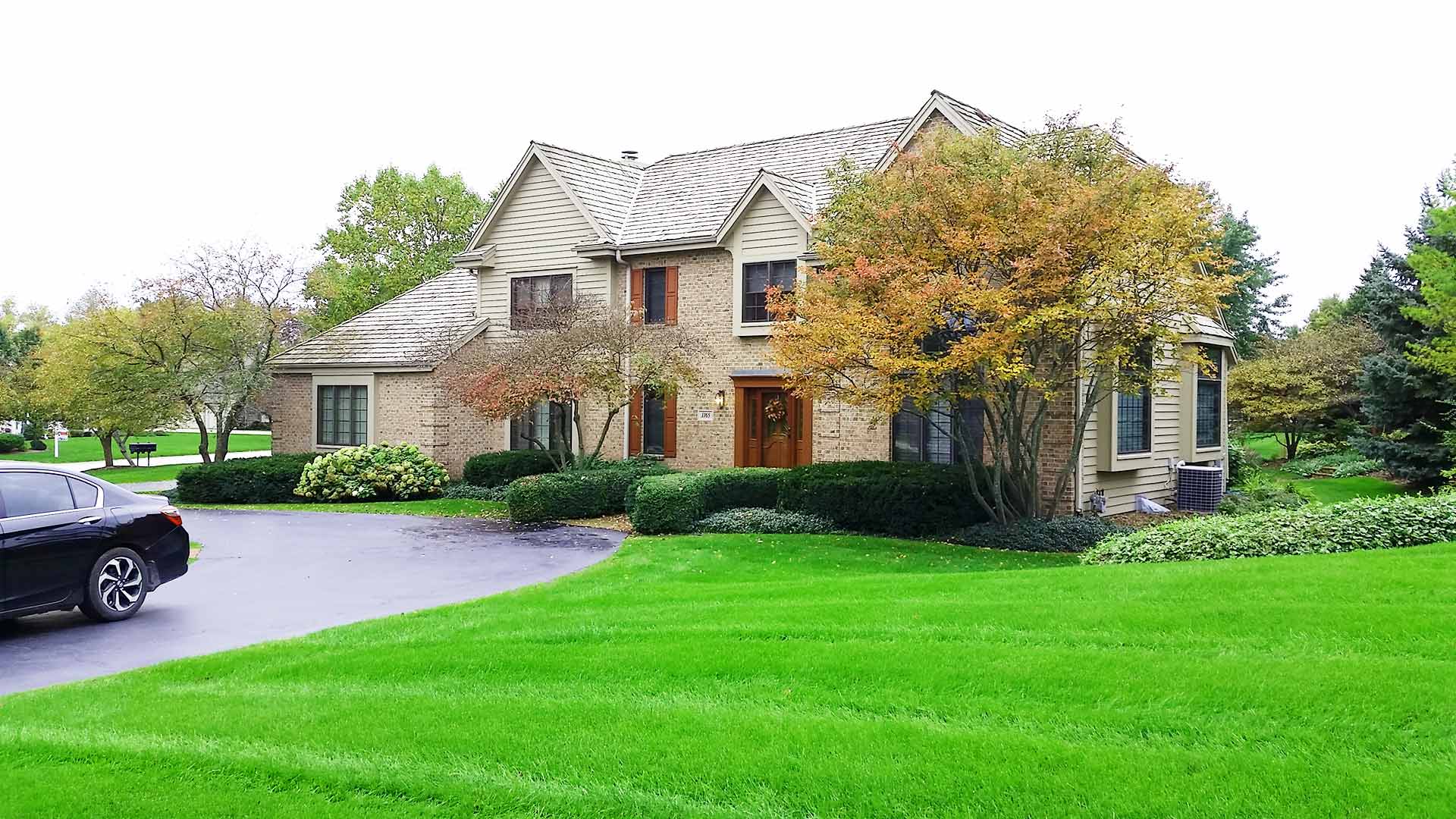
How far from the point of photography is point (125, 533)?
33.4 ft

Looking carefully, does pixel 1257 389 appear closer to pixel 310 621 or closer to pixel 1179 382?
pixel 1179 382

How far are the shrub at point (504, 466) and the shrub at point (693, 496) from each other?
6.22 m

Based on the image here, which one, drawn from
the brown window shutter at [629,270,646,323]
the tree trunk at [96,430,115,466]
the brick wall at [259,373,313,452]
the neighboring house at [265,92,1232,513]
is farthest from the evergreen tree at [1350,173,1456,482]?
the tree trunk at [96,430,115,466]

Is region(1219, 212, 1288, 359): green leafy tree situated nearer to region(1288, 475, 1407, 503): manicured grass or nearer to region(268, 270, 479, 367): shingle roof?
region(1288, 475, 1407, 503): manicured grass

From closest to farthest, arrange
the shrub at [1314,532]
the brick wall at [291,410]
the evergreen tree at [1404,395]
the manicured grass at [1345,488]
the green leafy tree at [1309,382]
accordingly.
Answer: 1. the shrub at [1314,532]
2. the evergreen tree at [1404,395]
3. the manicured grass at [1345,488]
4. the brick wall at [291,410]
5. the green leafy tree at [1309,382]

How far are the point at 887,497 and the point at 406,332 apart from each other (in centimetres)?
1526

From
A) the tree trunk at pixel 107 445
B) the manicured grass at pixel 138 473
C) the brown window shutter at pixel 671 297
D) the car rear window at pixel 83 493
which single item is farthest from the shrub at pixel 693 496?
the tree trunk at pixel 107 445

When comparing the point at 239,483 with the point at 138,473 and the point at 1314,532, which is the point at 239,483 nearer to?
the point at 138,473

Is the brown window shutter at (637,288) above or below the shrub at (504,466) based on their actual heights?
above

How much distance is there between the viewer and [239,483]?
23359 mm

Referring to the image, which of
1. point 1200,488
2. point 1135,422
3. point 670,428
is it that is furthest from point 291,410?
point 1200,488

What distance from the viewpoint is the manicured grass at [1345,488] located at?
24531mm

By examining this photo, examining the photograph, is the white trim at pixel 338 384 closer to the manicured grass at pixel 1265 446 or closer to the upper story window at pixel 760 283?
the upper story window at pixel 760 283

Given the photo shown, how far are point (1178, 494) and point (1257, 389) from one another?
15.2 m
